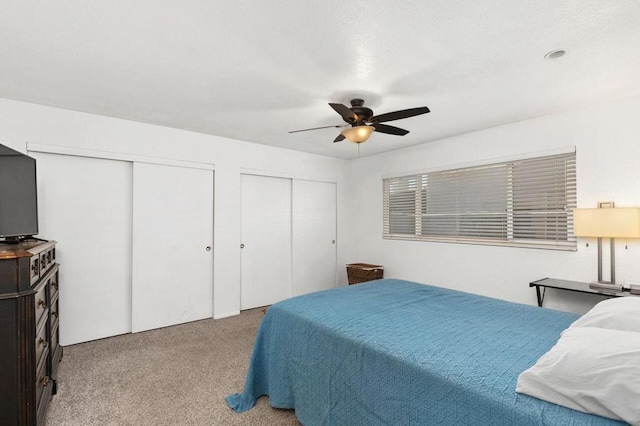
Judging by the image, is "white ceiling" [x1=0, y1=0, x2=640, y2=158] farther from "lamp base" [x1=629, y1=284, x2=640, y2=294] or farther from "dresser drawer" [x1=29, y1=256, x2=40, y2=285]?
"lamp base" [x1=629, y1=284, x2=640, y2=294]

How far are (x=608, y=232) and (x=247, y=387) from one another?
3.15 m

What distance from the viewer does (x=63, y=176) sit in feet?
10.6

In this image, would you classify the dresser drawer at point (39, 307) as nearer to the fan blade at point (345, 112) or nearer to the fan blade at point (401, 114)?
the fan blade at point (345, 112)

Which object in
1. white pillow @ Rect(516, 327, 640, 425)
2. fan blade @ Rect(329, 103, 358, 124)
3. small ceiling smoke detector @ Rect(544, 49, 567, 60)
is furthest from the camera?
fan blade @ Rect(329, 103, 358, 124)

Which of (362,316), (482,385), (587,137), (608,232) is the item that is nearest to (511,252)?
(608,232)

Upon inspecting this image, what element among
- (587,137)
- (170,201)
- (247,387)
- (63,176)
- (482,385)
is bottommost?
(247,387)

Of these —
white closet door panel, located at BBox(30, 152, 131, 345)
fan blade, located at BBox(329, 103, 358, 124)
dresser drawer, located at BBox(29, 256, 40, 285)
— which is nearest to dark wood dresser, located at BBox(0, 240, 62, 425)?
dresser drawer, located at BBox(29, 256, 40, 285)

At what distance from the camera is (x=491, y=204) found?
382 cm

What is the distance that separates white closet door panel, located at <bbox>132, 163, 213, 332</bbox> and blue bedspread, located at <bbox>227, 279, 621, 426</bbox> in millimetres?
1960

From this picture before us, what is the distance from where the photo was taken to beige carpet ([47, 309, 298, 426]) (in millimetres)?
2084

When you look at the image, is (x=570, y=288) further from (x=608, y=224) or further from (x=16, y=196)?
(x=16, y=196)

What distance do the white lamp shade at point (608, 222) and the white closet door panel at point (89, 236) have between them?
15.0ft

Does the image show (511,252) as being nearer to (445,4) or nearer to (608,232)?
(608,232)

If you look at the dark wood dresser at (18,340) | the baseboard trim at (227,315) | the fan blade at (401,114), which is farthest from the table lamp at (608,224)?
the dark wood dresser at (18,340)
